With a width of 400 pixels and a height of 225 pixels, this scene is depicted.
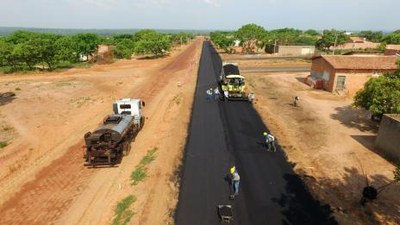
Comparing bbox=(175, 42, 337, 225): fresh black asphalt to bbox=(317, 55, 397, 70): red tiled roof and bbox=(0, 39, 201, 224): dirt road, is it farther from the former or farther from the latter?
bbox=(317, 55, 397, 70): red tiled roof

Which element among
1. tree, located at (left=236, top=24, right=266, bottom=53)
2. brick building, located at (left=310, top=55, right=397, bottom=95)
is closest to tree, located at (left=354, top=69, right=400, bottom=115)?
brick building, located at (left=310, top=55, right=397, bottom=95)

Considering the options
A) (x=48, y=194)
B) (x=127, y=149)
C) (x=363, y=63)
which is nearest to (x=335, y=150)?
(x=127, y=149)

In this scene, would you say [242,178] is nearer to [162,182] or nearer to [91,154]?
[162,182]

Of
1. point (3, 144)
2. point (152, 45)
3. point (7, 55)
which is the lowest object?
point (3, 144)

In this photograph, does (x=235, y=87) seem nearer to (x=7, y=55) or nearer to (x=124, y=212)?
(x=124, y=212)

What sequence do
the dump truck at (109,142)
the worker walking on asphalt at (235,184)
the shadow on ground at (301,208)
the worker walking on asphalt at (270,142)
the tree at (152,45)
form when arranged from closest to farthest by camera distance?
1. the shadow on ground at (301,208)
2. the worker walking on asphalt at (235,184)
3. the dump truck at (109,142)
4. the worker walking on asphalt at (270,142)
5. the tree at (152,45)

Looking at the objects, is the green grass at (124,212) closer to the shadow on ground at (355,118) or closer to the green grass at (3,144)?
the green grass at (3,144)

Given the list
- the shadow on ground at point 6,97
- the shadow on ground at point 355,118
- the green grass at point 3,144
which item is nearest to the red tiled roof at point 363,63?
the shadow on ground at point 355,118
